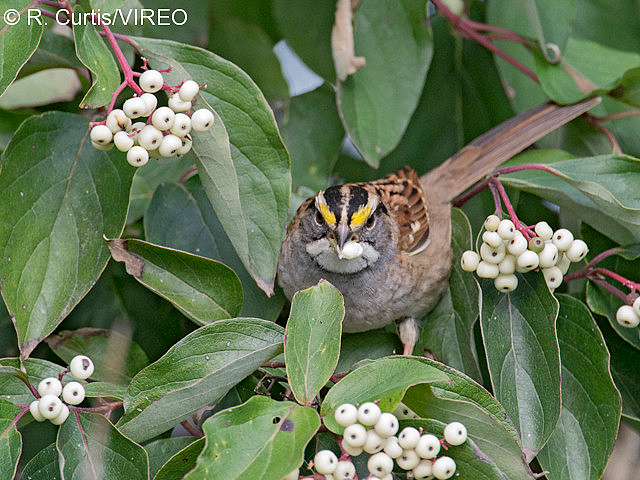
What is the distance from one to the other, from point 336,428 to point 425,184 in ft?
6.35

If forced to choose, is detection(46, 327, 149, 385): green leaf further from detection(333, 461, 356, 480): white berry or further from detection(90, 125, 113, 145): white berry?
detection(333, 461, 356, 480): white berry

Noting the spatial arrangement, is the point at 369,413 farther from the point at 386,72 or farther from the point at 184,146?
the point at 386,72

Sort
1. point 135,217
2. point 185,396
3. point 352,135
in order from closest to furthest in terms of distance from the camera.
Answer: point 185,396 < point 135,217 < point 352,135

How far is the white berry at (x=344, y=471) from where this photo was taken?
1602mm

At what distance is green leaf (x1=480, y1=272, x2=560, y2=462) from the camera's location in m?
1.98

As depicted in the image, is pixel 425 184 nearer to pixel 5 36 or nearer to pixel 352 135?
pixel 352 135

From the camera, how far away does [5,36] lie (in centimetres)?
191

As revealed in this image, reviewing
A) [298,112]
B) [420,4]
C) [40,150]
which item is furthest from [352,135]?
[40,150]

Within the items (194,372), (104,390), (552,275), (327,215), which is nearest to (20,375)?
(104,390)

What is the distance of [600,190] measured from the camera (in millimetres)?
2121

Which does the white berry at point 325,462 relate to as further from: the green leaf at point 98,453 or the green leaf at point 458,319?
the green leaf at point 458,319

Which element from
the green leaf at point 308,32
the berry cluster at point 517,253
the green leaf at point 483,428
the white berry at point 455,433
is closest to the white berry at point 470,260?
the berry cluster at point 517,253

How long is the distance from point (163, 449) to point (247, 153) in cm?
83

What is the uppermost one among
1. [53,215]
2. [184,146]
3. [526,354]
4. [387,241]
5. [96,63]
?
[96,63]
